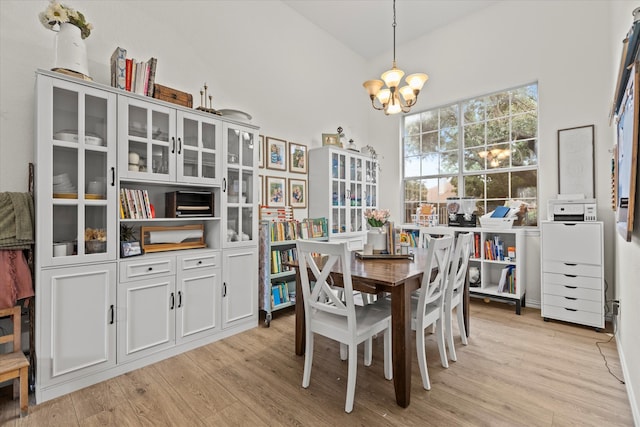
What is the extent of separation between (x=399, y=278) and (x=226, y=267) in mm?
1684

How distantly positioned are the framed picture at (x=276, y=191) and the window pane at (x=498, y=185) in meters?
2.77

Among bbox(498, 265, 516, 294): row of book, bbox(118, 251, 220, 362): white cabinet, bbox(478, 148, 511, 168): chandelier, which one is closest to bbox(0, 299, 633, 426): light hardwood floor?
bbox(118, 251, 220, 362): white cabinet

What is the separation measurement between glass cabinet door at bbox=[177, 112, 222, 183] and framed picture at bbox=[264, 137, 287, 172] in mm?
901

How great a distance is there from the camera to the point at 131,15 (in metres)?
2.62

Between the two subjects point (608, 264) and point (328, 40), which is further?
point (328, 40)

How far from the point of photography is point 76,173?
79.7 inches

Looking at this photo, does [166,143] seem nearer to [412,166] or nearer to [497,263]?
[412,166]

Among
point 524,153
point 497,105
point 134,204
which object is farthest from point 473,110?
point 134,204

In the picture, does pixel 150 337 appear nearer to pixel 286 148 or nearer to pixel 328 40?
pixel 286 148

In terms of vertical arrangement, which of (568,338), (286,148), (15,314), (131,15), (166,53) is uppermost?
(131,15)

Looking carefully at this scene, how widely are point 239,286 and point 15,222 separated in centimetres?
166

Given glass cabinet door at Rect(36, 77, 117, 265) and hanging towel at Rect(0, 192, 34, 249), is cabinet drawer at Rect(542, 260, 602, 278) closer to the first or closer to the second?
glass cabinet door at Rect(36, 77, 117, 265)

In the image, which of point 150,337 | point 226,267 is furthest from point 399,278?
point 150,337

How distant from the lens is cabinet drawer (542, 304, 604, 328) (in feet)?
9.42
